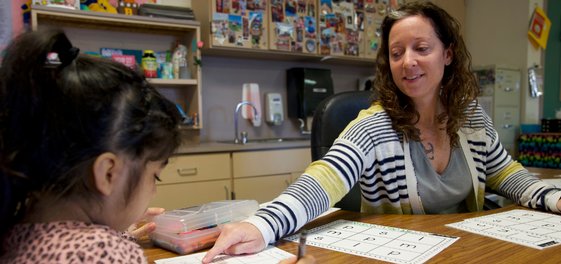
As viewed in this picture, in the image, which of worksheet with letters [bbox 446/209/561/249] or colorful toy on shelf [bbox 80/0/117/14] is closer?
worksheet with letters [bbox 446/209/561/249]

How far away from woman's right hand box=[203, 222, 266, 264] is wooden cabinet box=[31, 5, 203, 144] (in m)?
1.76

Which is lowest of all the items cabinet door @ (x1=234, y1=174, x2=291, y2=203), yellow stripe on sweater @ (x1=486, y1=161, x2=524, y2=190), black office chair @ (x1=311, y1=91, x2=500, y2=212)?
cabinet door @ (x1=234, y1=174, x2=291, y2=203)

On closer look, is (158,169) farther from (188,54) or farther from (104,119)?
(188,54)

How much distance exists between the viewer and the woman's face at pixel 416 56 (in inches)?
42.8

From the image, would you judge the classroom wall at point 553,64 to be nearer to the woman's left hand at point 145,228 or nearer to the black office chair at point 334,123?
the black office chair at point 334,123

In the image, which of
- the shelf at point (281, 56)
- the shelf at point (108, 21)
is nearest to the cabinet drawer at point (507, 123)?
the shelf at point (281, 56)

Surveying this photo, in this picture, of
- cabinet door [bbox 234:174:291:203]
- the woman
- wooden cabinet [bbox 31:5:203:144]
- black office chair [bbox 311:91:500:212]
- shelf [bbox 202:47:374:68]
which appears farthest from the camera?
shelf [bbox 202:47:374:68]

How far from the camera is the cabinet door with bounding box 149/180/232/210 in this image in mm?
2209

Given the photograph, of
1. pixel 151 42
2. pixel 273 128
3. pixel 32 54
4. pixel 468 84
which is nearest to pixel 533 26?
pixel 273 128

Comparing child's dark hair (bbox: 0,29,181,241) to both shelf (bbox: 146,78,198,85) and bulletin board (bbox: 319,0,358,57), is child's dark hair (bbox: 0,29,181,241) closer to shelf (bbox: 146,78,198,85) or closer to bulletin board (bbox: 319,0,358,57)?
shelf (bbox: 146,78,198,85)

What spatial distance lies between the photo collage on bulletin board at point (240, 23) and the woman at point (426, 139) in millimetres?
1651

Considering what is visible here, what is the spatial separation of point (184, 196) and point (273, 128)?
118 cm

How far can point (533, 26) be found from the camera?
343 centimetres

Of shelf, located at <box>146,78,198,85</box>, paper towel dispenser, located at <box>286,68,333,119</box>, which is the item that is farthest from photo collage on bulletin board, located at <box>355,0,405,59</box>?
shelf, located at <box>146,78,198,85</box>
